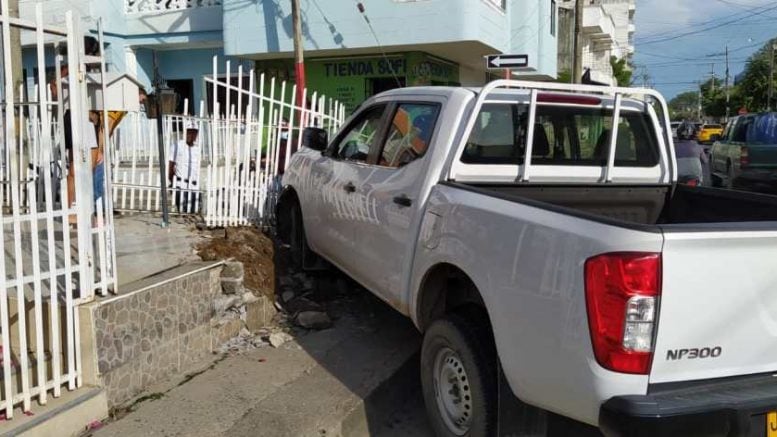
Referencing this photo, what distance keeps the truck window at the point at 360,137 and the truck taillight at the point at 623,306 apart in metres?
2.67

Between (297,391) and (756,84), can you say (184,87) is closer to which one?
(297,391)

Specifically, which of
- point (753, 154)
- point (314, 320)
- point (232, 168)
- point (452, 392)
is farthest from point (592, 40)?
point (452, 392)

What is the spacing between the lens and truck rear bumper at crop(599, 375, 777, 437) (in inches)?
92.7

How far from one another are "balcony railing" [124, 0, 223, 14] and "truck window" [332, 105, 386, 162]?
12.8 meters

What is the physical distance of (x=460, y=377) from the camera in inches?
132

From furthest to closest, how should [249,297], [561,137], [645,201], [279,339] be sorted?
[249,297]
[279,339]
[561,137]
[645,201]

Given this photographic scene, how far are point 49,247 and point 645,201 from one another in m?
3.49

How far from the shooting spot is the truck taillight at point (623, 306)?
92.9 inches

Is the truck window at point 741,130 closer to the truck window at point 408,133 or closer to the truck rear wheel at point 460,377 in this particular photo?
the truck window at point 408,133

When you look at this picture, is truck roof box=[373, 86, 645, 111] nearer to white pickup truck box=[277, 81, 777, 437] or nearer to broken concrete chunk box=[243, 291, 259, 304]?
white pickup truck box=[277, 81, 777, 437]

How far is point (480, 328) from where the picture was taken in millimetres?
3258

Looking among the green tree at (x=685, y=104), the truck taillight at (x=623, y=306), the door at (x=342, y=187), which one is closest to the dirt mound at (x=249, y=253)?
the door at (x=342, y=187)

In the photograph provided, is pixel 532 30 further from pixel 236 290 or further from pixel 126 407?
pixel 126 407

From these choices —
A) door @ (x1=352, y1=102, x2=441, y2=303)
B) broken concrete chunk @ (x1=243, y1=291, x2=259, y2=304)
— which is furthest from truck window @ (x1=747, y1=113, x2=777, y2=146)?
broken concrete chunk @ (x1=243, y1=291, x2=259, y2=304)
